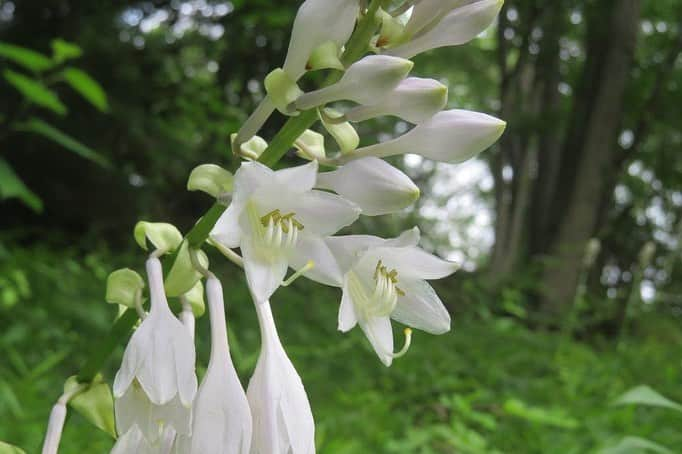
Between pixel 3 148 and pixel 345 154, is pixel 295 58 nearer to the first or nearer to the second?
pixel 345 154

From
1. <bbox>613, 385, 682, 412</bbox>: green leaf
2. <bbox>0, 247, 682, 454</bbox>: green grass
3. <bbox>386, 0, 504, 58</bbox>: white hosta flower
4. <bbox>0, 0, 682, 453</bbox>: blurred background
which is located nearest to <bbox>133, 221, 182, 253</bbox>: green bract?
<bbox>0, 0, 682, 453</bbox>: blurred background

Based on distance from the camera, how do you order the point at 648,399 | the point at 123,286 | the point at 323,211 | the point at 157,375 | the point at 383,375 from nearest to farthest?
1. the point at 157,375
2. the point at 323,211
3. the point at 123,286
4. the point at 648,399
5. the point at 383,375

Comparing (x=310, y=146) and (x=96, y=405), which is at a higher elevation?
(x=310, y=146)

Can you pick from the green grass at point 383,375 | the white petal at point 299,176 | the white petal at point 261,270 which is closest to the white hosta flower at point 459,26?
the white petal at point 299,176

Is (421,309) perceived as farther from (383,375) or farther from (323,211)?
(383,375)

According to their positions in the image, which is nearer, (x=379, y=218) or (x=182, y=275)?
(x=182, y=275)

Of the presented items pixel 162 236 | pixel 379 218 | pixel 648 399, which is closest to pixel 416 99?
pixel 162 236

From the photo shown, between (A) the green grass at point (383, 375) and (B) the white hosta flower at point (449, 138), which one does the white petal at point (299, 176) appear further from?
(A) the green grass at point (383, 375)
